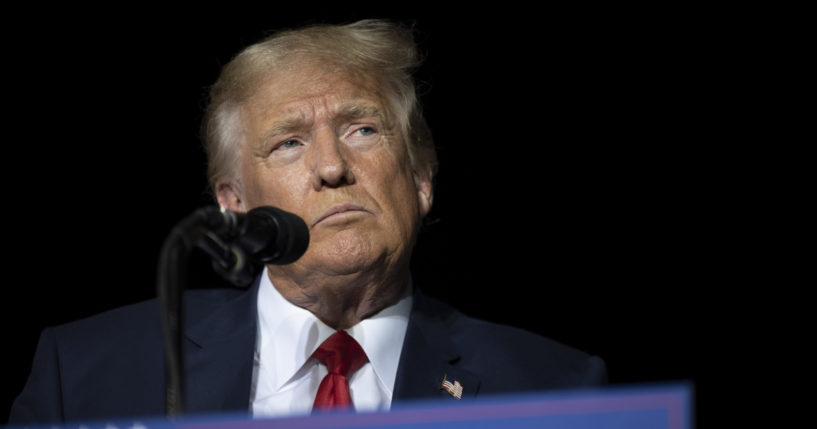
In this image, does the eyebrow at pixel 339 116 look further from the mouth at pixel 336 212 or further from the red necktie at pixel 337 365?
the red necktie at pixel 337 365

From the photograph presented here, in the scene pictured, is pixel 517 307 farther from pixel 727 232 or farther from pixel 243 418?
pixel 243 418

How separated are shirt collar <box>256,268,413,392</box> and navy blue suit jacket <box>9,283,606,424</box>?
33 mm

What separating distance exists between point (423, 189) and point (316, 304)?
501mm

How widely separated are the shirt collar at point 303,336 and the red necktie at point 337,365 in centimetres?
4

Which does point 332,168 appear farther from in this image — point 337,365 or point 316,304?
point 337,365

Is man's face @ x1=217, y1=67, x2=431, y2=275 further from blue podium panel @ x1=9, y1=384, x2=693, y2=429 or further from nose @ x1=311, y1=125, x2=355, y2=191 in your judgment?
Result: blue podium panel @ x1=9, y1=384, x2=693, y2=429

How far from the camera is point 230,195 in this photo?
2.39m

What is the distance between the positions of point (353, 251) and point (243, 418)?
115 cm

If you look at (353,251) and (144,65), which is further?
(144,65)

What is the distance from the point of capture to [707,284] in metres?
2.70

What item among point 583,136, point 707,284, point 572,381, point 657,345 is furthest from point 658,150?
point 572,381

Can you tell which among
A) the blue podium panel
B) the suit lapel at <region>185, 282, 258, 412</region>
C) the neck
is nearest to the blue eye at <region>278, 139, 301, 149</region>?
the neck

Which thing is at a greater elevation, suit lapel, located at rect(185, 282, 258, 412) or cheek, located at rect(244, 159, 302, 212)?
cheek, located at rect(244, 159, 302, 212)

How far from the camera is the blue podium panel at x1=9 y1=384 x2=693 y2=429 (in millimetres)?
897
